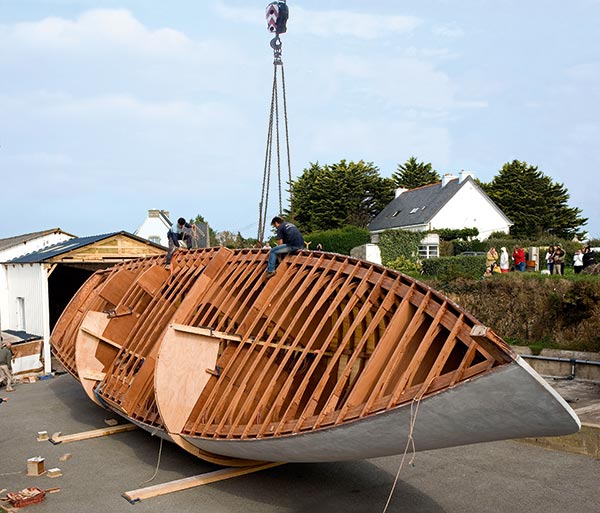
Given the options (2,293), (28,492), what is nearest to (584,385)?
(28,492)

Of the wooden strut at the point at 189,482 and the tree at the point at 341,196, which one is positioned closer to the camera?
the wooden strut at the point at 189,482

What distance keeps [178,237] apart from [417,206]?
94.6 feet

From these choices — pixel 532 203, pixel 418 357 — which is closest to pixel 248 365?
pixel 418 357

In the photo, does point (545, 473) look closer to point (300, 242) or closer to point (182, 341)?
point (300, 242)

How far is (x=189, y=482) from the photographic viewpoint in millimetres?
8078

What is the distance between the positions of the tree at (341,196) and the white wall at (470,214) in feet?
33.2

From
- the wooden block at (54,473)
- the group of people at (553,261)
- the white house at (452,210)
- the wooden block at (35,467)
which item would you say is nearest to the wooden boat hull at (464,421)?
the wooden block at (54,473)

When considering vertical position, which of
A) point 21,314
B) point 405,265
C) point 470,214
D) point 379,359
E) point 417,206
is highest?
point 417,206

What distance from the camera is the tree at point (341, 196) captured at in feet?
148

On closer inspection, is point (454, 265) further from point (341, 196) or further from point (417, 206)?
point (341, 196)

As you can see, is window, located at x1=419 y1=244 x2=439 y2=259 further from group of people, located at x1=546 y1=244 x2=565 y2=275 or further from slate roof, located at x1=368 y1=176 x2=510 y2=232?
group of people, located at x1=546 y1=244 x2=565 y2=275

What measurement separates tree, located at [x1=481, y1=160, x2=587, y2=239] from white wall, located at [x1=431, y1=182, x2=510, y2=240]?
562 cm

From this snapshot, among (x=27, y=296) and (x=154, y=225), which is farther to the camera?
(x=154, y=225)

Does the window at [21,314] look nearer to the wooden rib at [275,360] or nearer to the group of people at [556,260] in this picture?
the wooden rib at [275,360]
